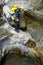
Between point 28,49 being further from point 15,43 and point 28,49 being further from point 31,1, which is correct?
point 31,1

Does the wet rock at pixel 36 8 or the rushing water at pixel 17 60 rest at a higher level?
the rushing water at pixel 17 60

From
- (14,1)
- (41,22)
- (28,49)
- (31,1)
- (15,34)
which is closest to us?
(28,49)

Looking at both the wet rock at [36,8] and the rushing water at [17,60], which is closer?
the rushing water at [17,60]

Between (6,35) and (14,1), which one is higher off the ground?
(6,35)

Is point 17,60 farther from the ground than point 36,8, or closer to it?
farther from the ground

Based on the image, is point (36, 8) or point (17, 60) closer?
point (17, 60)

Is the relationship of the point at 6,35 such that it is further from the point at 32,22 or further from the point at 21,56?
the point at 32,22

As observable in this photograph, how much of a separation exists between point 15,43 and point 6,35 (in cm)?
39

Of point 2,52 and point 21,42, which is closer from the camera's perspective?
point 2,52

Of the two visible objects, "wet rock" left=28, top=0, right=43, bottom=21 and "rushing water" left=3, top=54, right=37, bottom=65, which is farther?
"wet rock" left=28, top=0, right=43, bottom=21

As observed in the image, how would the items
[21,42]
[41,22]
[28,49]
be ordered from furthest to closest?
[41,22] → [21,42] → [28,49]

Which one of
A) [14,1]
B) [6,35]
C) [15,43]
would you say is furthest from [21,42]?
[14,1]

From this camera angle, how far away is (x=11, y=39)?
3.96 metres

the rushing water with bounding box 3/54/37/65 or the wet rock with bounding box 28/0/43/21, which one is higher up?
the rushing water with bounding box 3/54/37/65
